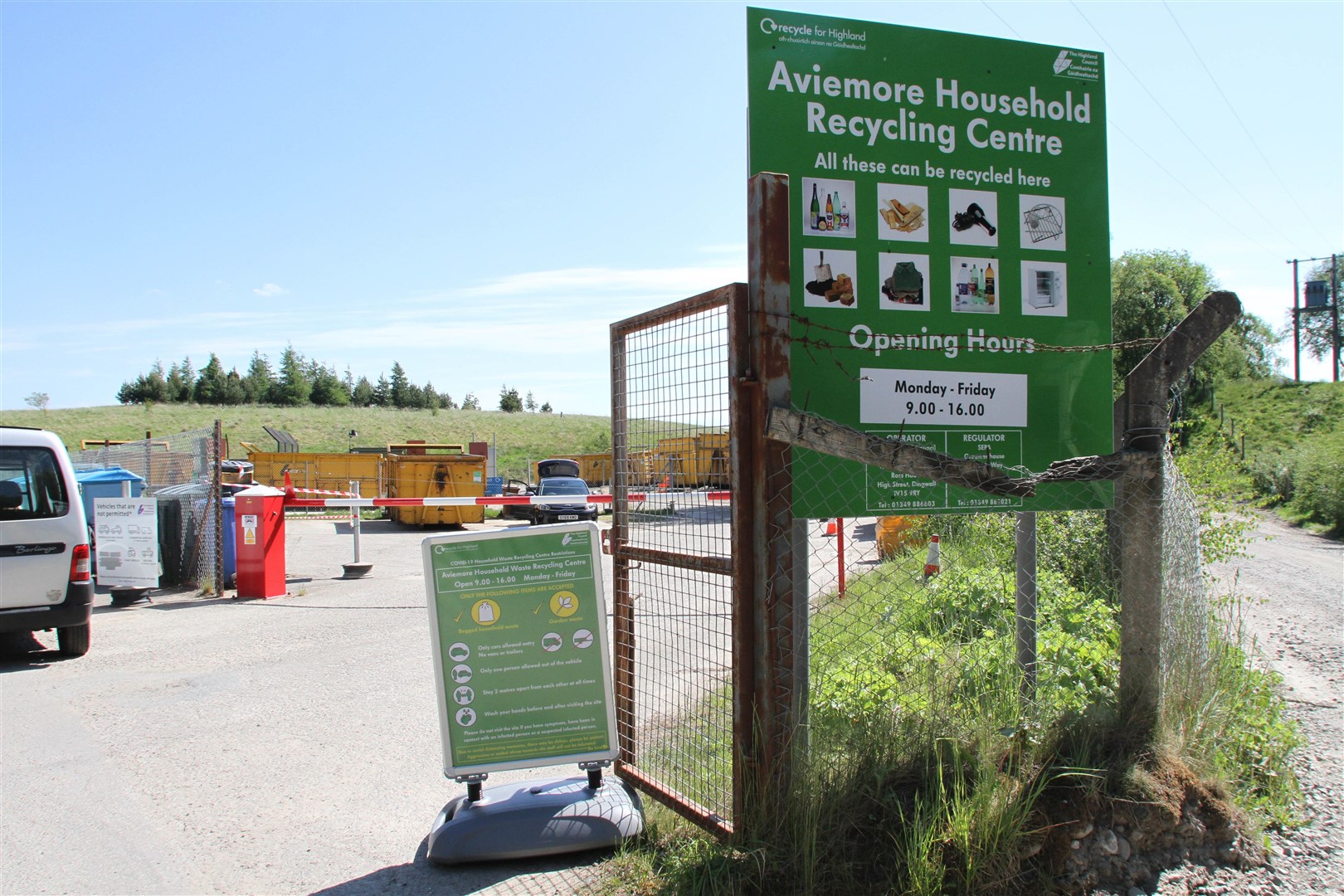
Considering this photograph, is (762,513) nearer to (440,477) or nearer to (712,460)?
→ (712,460)

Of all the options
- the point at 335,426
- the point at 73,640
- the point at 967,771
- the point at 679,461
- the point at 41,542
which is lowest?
the point at 73,640

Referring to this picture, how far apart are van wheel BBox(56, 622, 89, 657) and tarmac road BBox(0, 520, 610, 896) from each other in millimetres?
130

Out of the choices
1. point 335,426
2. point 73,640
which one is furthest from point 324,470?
point 335,426

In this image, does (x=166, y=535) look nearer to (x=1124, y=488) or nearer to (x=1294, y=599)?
(x=1124, y=488)

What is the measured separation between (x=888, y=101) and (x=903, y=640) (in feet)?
10.7

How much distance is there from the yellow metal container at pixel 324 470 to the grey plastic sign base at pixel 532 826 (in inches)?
1099

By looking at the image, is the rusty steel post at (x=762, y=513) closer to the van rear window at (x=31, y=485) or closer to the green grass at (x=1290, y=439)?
the green grass at (x=1290, y=439)

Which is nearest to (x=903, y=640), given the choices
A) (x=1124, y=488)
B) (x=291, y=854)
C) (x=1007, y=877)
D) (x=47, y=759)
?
(x=1124, y=488)

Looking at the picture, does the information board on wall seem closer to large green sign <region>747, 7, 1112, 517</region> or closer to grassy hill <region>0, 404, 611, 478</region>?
large green sign <region>747, 7, 1112, 517</region>

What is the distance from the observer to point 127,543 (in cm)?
1200

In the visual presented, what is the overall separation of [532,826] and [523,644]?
2.60 feet

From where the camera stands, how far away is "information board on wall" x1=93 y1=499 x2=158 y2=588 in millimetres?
11836

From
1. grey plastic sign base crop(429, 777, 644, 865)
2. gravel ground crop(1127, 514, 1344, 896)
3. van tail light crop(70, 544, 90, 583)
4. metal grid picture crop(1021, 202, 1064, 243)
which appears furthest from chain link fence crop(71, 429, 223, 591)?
gravel ground crop(1127, 514, 1344, 896)

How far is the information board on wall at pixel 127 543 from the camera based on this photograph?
38.8ft
